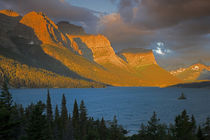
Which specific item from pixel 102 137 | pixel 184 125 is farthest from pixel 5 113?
pixel 102 137

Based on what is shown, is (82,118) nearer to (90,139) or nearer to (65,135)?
(65,135)

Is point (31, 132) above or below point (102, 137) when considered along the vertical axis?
above

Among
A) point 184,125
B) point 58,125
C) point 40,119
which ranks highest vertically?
point 40,119

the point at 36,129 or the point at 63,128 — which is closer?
the point at 36,129

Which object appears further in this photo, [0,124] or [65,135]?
[65,135]

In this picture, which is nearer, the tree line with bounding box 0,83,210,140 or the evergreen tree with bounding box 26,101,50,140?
the tree line with bounding box 0,83,210,140

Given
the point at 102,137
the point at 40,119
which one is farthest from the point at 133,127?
the point at 40,119

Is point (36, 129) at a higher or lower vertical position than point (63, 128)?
higher

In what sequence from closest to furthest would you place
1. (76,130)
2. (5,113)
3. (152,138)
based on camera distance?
(5,113) → (152,138) → (76,130)

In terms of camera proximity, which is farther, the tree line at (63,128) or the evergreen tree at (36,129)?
the evergreen tree at (36,129)

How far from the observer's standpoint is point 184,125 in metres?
46.5

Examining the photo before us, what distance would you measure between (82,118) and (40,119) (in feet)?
154

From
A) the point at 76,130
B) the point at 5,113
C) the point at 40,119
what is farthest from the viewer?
the point at 76,130

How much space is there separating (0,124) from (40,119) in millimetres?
6016
